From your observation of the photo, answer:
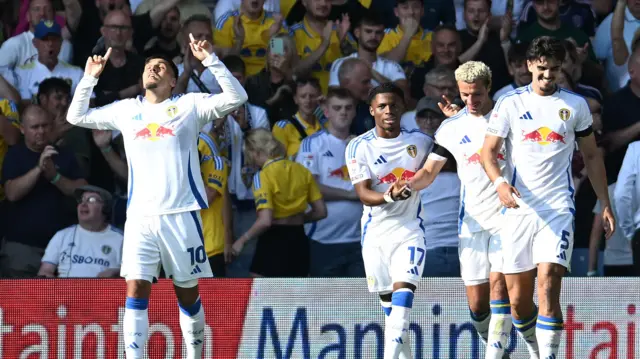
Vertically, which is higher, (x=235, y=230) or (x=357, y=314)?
(x=235, y=230)

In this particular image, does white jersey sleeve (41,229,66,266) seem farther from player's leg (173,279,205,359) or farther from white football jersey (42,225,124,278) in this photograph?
player's leg (173,279,205,359)

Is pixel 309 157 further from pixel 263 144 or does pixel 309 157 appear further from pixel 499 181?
pixel 499 181

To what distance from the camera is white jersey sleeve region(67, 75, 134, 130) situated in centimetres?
940

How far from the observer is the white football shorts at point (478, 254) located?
9.73 m

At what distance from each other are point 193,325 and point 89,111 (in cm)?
179

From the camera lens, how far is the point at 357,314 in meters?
10.9

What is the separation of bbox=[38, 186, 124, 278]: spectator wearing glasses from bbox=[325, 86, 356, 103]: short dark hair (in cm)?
244

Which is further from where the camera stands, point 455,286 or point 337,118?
point 337,118

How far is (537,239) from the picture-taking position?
9031mm

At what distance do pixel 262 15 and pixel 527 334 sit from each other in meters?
5.29

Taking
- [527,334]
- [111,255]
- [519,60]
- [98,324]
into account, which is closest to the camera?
[527,334]

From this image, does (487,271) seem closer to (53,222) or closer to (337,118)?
(337,118)

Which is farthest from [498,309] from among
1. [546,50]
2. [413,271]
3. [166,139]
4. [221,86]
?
[166,139]

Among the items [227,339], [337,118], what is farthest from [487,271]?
[337,118]
